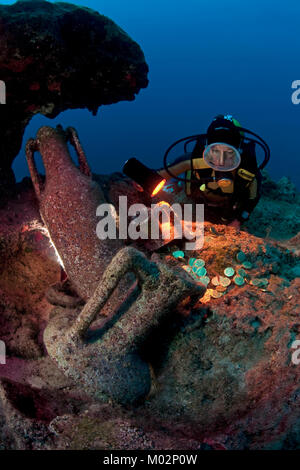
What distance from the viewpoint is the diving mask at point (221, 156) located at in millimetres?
3787

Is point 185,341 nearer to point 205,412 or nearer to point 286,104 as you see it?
point 205,412

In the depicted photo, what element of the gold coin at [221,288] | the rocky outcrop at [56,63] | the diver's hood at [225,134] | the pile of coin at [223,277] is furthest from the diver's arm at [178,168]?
the gold coin at [221,288]

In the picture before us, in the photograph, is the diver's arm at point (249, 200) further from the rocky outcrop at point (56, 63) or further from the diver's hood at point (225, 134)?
the rocky outcrop at point (56, 63)

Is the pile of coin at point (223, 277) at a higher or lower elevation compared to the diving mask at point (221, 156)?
lower

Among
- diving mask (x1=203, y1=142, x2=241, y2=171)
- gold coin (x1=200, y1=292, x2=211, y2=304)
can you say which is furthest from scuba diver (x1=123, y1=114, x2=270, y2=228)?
Result: gold coin (x1=200, y1=292, x2=211, y2=304)

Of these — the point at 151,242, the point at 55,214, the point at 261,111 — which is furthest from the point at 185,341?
the point at 261,111

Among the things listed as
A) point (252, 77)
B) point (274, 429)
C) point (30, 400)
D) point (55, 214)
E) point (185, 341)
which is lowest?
point (30, 400)

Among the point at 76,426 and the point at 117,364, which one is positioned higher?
the point at 117,364

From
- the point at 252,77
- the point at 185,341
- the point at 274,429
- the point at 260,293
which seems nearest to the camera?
the point at 274,429

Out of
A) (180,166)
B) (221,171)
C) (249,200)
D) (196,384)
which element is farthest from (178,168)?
(196,384)

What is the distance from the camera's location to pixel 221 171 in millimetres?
3986

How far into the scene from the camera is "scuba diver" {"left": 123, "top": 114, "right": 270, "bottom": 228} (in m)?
3.83

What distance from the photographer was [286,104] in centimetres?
7562

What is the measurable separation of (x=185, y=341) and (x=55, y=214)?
1.96 meters
